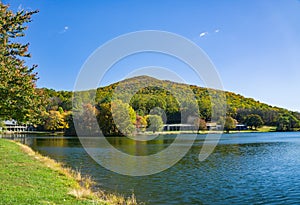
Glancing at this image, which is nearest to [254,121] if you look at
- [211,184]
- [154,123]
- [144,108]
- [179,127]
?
[179,127]

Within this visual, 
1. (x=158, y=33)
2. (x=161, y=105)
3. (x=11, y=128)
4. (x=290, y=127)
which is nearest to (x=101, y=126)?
(x=161, y=105)

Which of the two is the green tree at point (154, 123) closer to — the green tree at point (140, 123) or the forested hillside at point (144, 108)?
the forested hillside at point (144, 108)

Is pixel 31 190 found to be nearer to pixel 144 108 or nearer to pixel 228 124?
pixel 144 108

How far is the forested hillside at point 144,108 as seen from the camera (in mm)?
84688

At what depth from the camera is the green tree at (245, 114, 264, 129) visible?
137 metres

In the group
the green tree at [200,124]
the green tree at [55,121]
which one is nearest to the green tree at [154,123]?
the green tree at [200,124]

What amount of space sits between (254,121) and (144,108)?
58.0 metres

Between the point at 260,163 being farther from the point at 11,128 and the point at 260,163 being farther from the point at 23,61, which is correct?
the point at 11,128

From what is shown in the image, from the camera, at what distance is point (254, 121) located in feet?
449

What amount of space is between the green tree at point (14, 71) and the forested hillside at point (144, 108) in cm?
3715

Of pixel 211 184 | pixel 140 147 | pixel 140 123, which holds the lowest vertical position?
pixel 211 184

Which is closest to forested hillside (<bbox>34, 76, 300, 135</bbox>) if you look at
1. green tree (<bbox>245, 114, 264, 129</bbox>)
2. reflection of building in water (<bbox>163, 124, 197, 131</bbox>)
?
green tree (<bbox>245, 114, 264, 129</bbox>)

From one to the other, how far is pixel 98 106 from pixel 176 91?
1350 inches

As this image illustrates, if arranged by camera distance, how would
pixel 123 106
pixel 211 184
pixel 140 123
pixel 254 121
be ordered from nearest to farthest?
1. pixel 211 184
2. pixel 123 106
3. pixel 140 123
4. pixel 254 121
